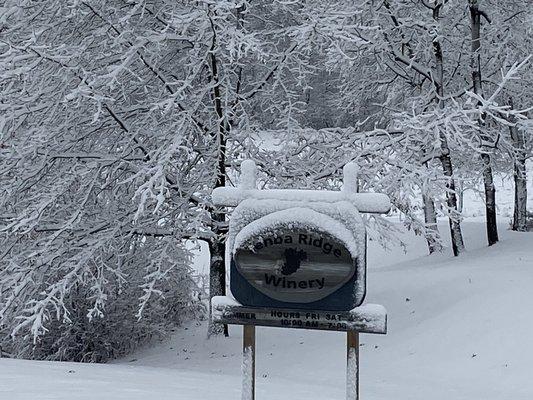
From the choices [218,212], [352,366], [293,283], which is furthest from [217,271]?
[293,283]

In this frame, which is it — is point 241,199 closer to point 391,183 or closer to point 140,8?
point 391,183

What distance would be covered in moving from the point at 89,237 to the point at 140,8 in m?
3.20

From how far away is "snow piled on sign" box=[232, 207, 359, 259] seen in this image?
4766mm

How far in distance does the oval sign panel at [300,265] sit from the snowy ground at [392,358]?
4.92ft

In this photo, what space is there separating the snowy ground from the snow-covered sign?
1461mm

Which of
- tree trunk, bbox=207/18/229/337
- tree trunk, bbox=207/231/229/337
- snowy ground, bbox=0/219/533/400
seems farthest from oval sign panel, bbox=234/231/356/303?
tree trunk, bbox=207/231/229/337

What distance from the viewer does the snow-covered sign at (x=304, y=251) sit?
4785mm

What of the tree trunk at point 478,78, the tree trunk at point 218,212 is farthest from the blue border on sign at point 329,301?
the tree trunk at point 478,78

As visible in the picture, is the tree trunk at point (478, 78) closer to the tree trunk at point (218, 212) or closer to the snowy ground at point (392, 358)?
the snowy ground at point (392, 358)

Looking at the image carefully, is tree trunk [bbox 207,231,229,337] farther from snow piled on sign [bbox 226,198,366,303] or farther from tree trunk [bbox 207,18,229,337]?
snow piled on sign [bbox 226,198,366,303]

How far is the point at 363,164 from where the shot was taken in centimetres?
1002

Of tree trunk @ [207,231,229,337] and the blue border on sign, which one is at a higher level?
tree trunk @ [207,231,229,337]

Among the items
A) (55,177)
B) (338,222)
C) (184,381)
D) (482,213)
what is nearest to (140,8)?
(55,177)

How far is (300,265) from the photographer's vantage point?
480 cm
